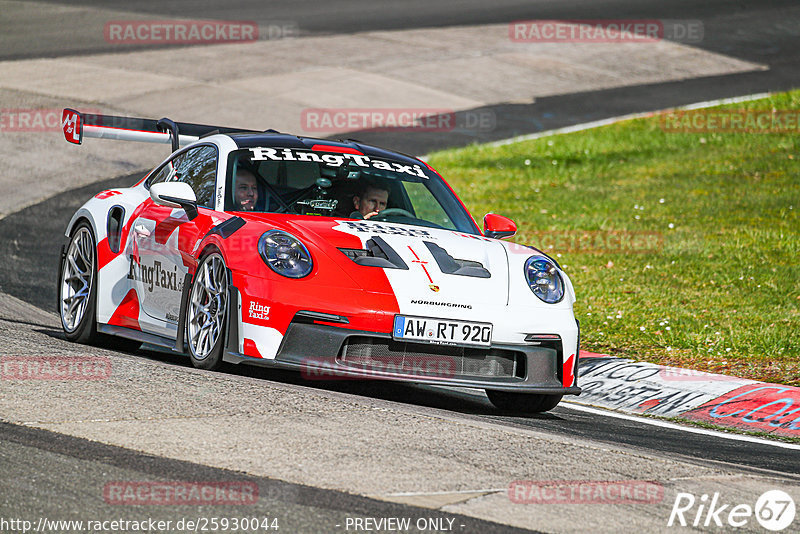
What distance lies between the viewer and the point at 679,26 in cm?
2917

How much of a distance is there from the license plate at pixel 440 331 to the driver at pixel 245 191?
1491mm

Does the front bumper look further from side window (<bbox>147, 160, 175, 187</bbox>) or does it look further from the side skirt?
side window (<bbox>147, 160, 175, 187</bbox>)

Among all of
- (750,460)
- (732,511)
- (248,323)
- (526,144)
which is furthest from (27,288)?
(526,144)

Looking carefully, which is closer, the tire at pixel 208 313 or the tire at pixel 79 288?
the tire at pixel 208 313

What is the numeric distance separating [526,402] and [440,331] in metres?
1.08

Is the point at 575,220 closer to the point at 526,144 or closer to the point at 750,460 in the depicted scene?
the point at 526,144

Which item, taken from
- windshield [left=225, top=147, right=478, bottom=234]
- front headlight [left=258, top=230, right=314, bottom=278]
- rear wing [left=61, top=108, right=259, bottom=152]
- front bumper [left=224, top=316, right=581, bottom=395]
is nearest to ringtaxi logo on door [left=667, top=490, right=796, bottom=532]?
front bumper [left=224, top=316, right=581, bottom=395]

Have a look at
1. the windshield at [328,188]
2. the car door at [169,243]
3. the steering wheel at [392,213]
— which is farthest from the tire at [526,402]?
the car door at [169,243]

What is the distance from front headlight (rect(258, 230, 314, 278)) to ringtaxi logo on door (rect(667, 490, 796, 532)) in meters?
2.56

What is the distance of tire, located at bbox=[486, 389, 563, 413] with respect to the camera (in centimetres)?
712

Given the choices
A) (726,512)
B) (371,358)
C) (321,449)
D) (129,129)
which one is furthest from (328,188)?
(726,512)

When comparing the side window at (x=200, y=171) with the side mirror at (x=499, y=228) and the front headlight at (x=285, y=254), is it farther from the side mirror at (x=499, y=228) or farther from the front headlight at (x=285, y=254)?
the side mirror at (x=499, y=228)

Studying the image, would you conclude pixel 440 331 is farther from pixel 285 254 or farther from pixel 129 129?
pixel 129 129

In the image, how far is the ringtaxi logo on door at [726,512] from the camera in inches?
174
